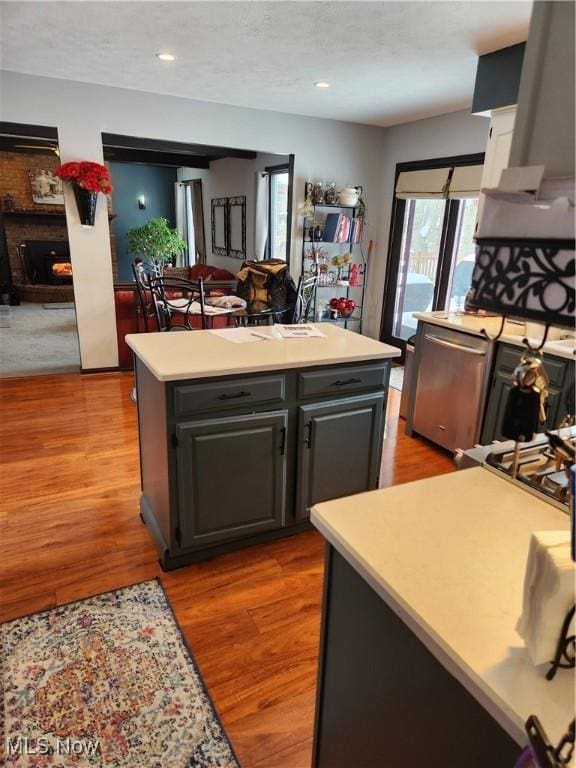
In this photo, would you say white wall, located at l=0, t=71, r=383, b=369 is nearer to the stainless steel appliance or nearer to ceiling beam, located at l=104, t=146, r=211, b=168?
ceiling beam, located at l=104, t=146, r=211, b=168

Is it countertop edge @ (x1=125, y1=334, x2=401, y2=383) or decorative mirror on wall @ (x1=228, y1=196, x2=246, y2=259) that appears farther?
decorative mirror on wall @ (x1=228, y1=196, x2=246, y2=259)

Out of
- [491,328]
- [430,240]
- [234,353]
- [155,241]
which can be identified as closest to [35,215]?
[155,241]

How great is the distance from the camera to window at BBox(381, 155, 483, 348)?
484 cm

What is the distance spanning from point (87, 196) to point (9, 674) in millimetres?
3955

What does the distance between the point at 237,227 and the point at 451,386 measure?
540cm

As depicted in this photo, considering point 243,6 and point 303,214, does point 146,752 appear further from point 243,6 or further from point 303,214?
point 303,214

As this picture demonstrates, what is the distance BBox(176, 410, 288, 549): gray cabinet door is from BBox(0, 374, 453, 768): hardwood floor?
0.21 meters

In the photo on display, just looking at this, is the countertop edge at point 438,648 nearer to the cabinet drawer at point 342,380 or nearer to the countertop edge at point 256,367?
the countertop edge at point 256,367

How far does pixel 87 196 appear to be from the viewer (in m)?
4.50

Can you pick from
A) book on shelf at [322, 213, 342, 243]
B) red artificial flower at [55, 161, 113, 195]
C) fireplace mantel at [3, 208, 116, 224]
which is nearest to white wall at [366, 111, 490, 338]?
book on shelf at [322, 213, 342, 243]

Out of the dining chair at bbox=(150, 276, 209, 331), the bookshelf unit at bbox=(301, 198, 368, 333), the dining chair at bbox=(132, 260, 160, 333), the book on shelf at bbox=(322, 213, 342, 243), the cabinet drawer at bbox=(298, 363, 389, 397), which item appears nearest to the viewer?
the cabinet drawer at bbox=(298, 363, 389, 397)

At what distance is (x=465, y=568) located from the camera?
37.1 inches

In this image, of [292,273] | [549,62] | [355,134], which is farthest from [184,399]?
[355,134]

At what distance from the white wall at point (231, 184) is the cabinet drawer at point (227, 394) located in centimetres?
378
